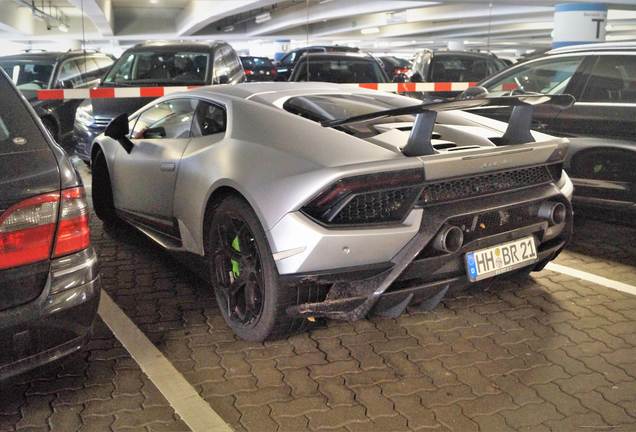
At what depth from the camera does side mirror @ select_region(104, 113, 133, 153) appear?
15.9 feet

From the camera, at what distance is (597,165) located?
5332 millimetres

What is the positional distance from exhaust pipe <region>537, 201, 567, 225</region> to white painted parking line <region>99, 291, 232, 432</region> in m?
2.12

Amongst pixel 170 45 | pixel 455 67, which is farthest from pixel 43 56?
pixel 455 67

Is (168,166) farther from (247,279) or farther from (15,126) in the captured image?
(15,126)

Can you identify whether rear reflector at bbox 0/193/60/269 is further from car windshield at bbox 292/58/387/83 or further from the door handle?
car windshield at bbox 292/58/387/83

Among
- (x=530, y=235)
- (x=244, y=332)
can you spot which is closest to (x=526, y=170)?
(x=530, y=235)

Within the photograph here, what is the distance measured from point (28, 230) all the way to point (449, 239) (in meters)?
1.93

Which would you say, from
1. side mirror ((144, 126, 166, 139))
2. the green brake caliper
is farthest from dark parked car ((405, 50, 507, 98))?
the green brake caliper

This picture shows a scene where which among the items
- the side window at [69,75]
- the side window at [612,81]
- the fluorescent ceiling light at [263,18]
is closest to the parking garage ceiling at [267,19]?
the fluorescent ceiling light at [263,18]

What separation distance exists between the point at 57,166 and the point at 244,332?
140 centimetres

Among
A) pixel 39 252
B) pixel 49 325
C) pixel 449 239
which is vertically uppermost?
pixel 39 252

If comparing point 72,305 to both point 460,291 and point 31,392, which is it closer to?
point 31,392

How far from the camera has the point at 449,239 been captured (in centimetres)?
330

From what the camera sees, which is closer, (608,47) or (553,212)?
(553,212)
